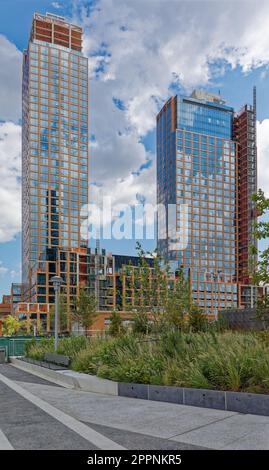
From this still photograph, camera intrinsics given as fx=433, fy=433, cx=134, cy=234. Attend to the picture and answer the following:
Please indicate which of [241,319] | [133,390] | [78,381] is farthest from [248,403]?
[241,319]

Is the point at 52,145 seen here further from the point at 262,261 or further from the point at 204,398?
the point at 204,398

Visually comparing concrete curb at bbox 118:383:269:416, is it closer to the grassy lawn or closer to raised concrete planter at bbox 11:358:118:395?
the grassy lawn

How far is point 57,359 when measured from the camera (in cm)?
1803

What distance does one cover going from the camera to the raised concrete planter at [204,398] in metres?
8.68

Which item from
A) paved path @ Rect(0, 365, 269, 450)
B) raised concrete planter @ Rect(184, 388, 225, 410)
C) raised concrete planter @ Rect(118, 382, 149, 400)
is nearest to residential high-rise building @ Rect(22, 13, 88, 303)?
raised concrete planter @ Rect(118, 382, 149, 400)

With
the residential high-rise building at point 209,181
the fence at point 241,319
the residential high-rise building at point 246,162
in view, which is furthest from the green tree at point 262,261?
the residential high-rise building at point 246,162

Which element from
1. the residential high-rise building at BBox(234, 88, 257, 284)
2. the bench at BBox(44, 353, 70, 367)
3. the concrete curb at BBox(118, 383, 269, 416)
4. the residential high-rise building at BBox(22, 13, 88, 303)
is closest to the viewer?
the concrete curb at BBox(118, 383, 269, 416)

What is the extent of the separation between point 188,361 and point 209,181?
152m

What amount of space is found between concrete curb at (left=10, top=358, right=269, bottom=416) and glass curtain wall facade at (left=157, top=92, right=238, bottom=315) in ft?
438

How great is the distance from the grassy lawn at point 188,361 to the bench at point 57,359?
126cm

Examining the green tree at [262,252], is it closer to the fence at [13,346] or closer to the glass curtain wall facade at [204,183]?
the fence at [13,346]

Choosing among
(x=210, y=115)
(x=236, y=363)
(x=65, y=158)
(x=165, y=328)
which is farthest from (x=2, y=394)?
(x=210, y=115)

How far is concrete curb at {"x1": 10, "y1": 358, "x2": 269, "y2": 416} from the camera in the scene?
8125 millimetres
